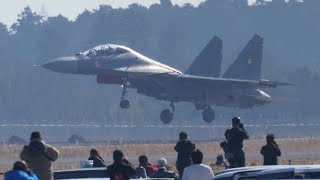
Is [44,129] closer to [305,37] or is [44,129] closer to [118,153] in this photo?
[118,153]

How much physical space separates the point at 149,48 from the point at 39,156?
9807 centimetres

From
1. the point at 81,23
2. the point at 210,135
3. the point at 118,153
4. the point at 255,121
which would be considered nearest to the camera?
the point at 118,153

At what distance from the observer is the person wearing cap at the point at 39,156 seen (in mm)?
19875

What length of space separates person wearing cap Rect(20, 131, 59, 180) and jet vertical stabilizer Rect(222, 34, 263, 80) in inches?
1627

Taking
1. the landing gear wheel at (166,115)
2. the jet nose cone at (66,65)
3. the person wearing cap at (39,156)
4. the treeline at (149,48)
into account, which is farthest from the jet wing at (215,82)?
the person wearing cap at (39,156)

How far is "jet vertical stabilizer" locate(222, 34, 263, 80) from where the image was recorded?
201 feet

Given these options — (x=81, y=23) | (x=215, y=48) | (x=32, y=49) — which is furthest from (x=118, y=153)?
(x=81, y=23)

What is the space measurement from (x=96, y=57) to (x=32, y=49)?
74.7 meters

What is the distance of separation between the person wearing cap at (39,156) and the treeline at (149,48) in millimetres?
59402

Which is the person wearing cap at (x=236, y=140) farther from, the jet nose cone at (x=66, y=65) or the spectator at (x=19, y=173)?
the jet nose cone at (x=66, y=65)

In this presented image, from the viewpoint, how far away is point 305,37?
134 meters

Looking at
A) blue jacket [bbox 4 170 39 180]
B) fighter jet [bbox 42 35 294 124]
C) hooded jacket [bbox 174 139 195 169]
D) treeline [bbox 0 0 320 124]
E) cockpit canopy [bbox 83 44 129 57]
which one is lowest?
blue jacket [bbox 4 170 39 180]

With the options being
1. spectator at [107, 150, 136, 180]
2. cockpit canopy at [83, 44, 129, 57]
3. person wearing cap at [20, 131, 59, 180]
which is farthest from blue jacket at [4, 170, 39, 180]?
cockpit canopy at [83, 44, 129, 57]

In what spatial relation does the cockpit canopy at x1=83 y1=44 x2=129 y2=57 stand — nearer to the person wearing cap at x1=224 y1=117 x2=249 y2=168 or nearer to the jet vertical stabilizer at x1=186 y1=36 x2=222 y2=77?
the jet vertical stabilizer at x1=186 y1=36 x2=222 y2=77
